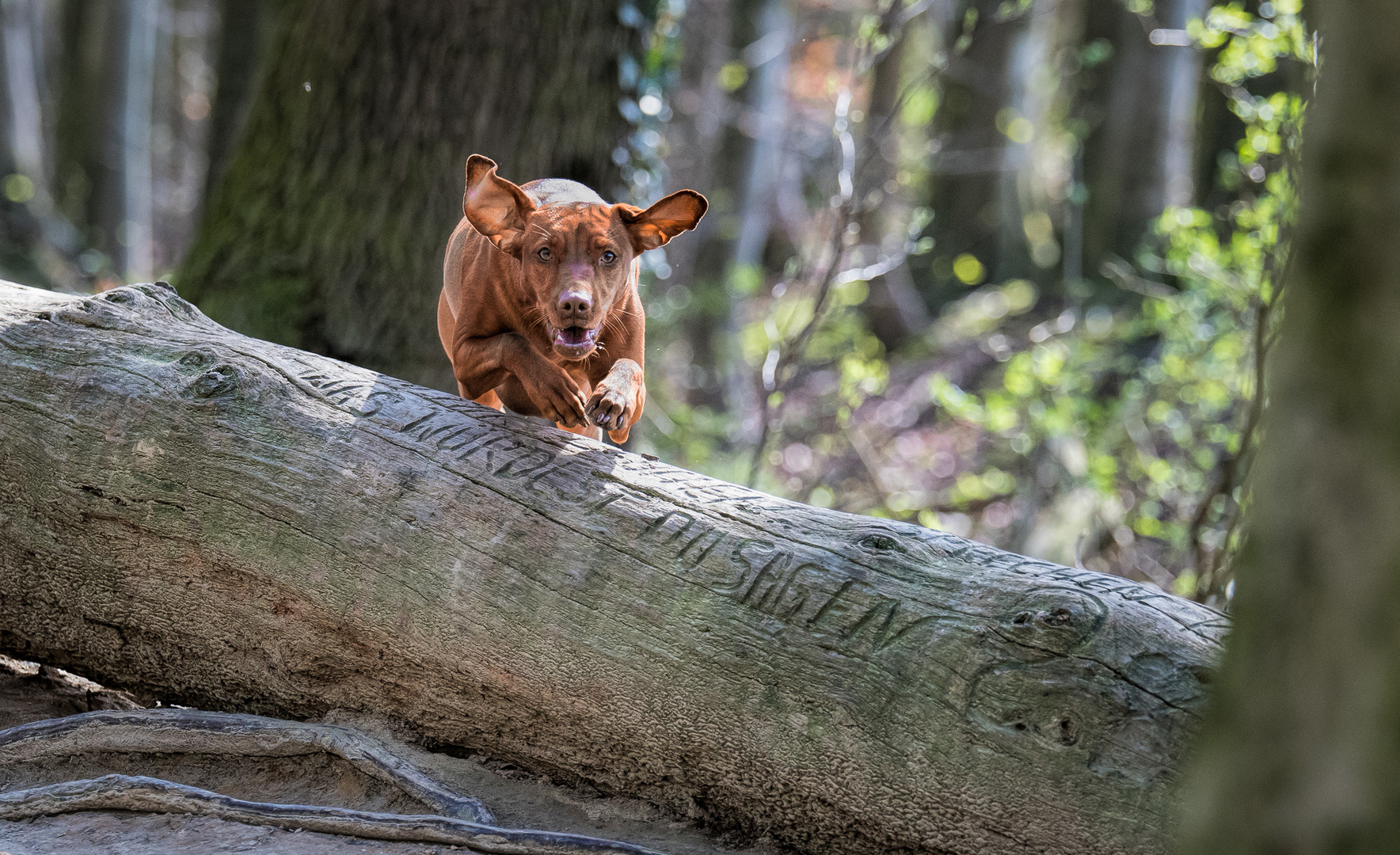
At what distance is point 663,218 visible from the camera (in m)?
3.20

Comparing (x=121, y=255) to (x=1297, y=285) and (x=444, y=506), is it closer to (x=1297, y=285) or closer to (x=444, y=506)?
(x=444, y=506)

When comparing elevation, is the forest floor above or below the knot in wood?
below

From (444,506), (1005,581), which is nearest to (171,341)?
(444,506)

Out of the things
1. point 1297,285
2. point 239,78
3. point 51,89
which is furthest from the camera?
point 51,89

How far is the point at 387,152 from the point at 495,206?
2.55 meters

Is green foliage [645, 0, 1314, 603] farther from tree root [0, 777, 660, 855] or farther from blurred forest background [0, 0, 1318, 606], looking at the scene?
tree root [0, 777, 660, 855]

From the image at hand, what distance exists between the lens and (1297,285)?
1296mm

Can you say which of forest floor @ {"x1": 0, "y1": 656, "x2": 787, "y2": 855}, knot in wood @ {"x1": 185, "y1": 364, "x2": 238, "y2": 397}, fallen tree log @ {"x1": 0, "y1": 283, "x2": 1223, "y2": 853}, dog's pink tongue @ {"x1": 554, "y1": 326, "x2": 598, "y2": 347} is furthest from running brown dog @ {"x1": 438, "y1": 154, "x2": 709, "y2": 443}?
forest floor @ {"x1": 0, "y1": 656, "x2": 787, "y2": 855}

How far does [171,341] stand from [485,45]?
8.69 feet

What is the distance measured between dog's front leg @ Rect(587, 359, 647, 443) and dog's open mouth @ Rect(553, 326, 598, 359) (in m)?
0.12

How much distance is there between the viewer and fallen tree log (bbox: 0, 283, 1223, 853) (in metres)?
2.46

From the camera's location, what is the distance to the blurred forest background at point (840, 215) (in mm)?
5305

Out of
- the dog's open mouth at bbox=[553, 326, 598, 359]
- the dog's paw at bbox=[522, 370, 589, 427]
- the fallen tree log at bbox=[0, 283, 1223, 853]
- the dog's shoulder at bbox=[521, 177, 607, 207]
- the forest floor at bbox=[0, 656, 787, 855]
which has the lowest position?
the forest floor at bbox=[0, 656, 787, 855]

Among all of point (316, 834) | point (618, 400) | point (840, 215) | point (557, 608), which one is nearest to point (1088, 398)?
point (840, 215)
